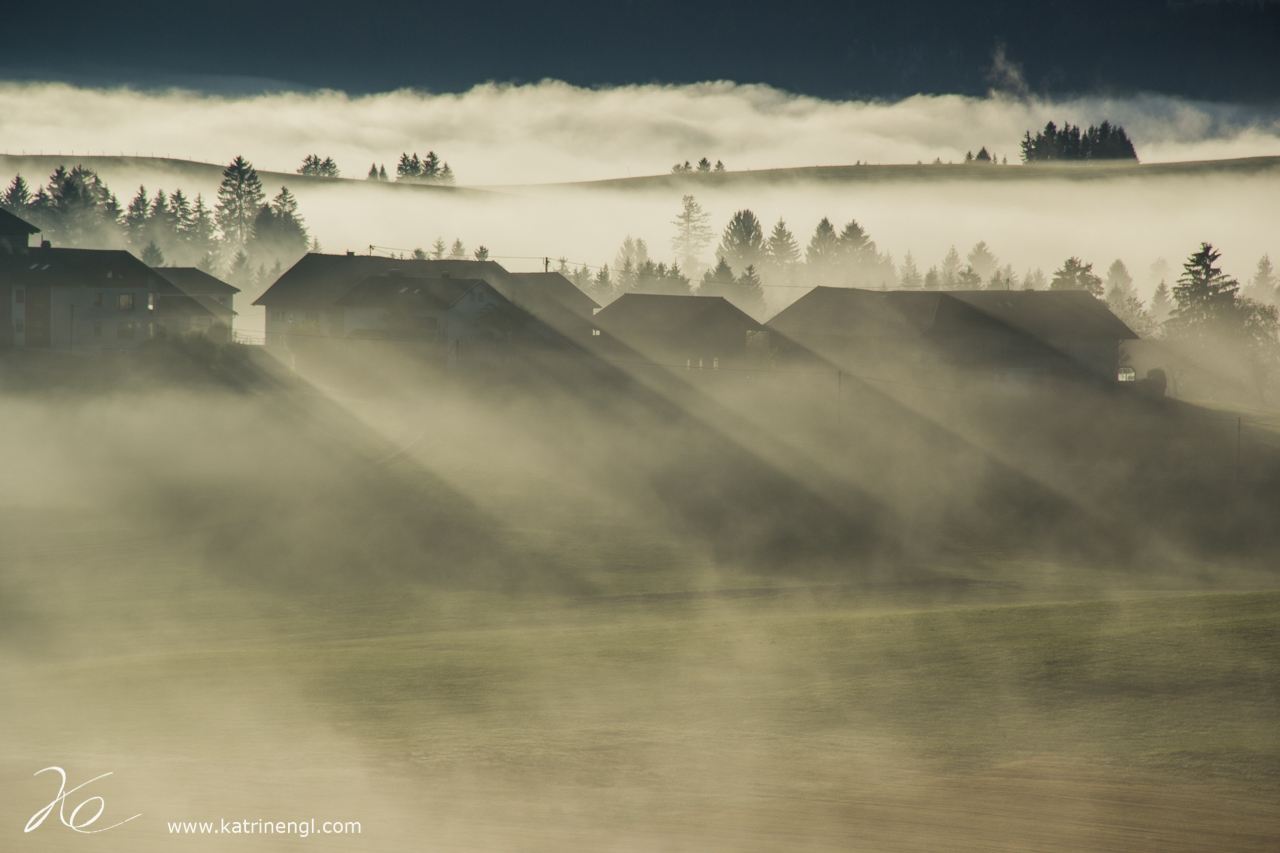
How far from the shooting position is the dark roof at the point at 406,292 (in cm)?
7925

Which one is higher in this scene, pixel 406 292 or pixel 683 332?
pixel 406 292

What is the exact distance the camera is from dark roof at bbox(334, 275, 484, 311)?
7925 cm

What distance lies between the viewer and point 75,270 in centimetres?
7950

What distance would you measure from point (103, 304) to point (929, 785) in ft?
269

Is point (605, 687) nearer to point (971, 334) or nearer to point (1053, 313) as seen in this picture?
point (971, 334)

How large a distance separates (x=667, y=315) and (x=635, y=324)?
113 inches

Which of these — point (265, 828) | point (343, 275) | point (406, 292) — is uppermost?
point (343, 275)

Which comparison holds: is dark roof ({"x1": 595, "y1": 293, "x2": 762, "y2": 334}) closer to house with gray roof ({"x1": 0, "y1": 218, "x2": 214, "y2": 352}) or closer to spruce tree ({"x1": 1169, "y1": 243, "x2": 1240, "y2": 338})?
house with gray roof ({"x1": 0, "y1": 218, "x2": 214, "y2": 352})

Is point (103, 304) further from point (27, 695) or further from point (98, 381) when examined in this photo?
point (27, 695)

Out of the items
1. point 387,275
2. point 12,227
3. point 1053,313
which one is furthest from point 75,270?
point 1053,313

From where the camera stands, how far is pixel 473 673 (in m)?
20.5
